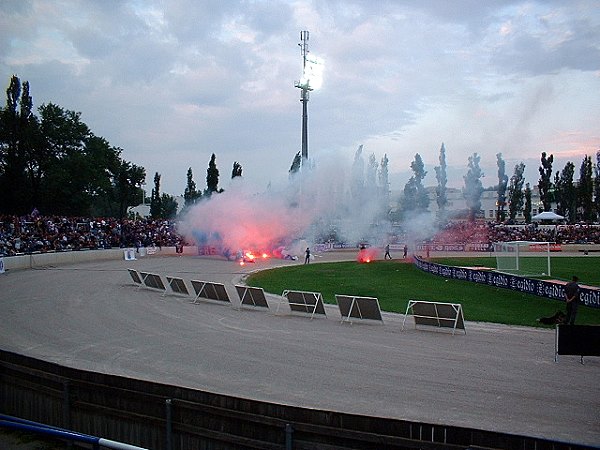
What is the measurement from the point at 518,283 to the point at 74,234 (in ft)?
124

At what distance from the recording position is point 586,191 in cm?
9762

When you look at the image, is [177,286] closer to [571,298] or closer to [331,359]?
[331,359]

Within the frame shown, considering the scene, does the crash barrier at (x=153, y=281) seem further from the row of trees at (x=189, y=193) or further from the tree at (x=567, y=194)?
the tree at (x=567, y=194)

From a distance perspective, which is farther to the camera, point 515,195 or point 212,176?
point 515,195

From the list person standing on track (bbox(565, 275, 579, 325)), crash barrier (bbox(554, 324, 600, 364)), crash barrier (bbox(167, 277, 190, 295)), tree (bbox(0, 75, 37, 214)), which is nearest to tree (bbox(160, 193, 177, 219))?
tree (bbox(0, 75, 37, 214))

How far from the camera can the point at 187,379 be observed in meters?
11.6

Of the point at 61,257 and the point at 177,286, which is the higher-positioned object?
the point at 177,286

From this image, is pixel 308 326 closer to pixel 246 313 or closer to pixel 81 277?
pixel 246 313

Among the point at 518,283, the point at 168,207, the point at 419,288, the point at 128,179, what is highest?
the point at 128,179

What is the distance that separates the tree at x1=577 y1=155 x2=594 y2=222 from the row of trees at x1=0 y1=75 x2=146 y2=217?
75.8 m

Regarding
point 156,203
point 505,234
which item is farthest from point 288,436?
point 156,203

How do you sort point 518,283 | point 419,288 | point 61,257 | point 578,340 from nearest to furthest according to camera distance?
point 578,340 < point 518,283 < point 419,288 < point 61,257

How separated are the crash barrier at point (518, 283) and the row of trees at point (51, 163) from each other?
4613 centimetres

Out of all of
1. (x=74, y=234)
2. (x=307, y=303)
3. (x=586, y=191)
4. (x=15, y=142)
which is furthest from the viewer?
(x=586, y=191)
